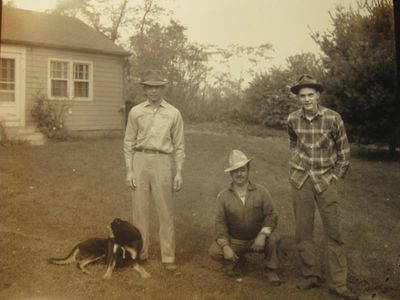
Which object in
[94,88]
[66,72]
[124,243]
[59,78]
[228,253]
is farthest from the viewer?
[94,88]

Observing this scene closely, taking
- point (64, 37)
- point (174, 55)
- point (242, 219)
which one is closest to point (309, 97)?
point (242, 219)

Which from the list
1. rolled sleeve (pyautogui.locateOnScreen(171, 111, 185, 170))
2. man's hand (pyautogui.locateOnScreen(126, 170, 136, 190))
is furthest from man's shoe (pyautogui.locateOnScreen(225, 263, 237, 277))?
man's hand (pyautogui.locateOnScreen(126, 170, 136, 190))

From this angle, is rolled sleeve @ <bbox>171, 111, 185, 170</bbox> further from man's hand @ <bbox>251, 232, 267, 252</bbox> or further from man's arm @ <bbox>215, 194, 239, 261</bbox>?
man's hand @ <bbox>251, 232, 267, 252</bbox>

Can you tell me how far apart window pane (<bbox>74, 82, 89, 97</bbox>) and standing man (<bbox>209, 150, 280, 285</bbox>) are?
8.60 meters

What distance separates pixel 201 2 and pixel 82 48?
8249mm

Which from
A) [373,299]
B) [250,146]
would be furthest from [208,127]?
[373,299]

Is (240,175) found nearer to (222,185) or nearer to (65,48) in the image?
(222,185)

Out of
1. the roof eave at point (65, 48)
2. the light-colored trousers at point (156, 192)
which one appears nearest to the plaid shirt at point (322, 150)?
the light-colored trousers at point (156, 192)

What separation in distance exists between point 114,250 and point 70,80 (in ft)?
27.2

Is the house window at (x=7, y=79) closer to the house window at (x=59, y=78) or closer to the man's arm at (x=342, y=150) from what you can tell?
the house window at (x=59, y=78)

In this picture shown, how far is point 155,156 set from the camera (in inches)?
166

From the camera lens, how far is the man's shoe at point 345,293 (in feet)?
12.0

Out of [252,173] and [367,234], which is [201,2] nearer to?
[367,234]

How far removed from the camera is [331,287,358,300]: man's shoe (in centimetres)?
366
